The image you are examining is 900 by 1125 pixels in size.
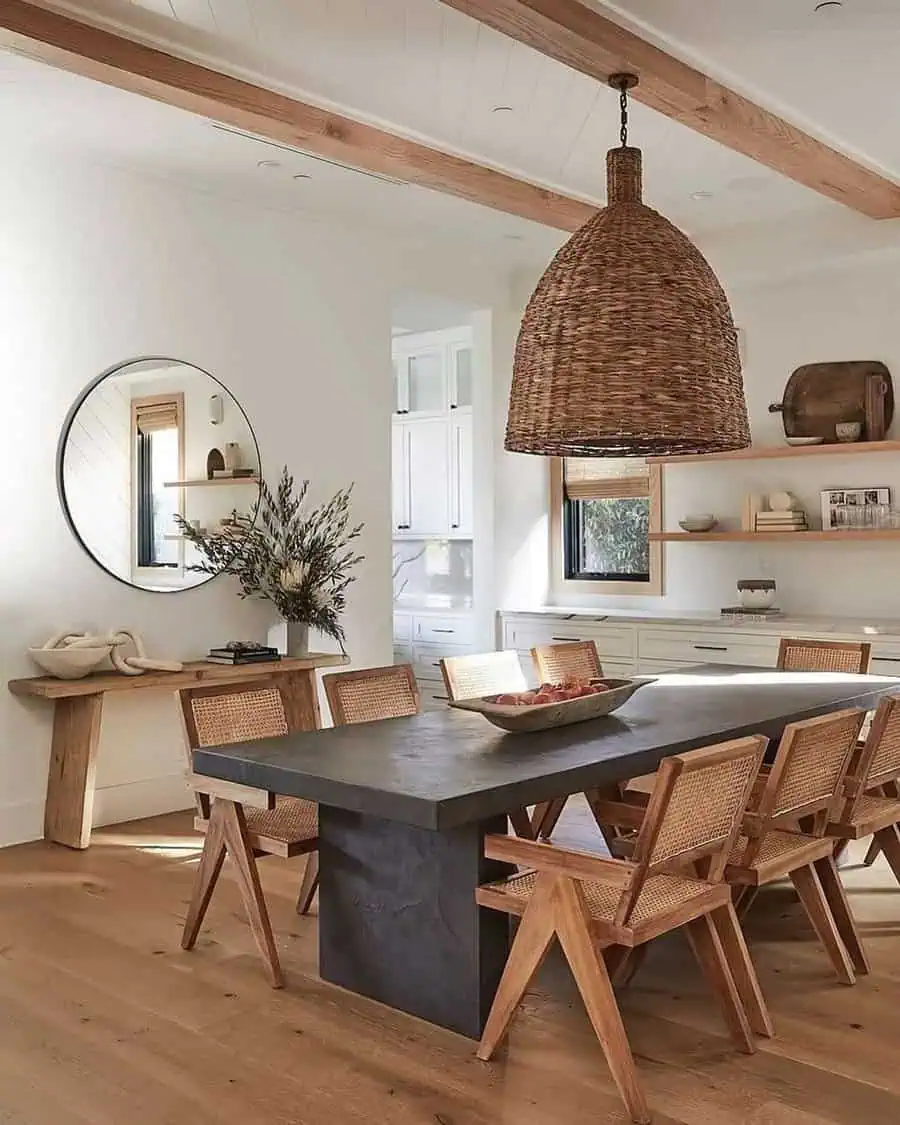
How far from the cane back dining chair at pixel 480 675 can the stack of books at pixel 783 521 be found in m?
2.30

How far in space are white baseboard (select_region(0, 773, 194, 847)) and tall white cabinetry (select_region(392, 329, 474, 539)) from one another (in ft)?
9.80

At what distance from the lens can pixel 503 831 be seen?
11.1 feet

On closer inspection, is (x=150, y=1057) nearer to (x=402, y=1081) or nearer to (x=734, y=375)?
(x=402, y=1081)

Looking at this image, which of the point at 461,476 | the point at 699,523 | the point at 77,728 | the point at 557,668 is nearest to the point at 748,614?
the point at 699,523

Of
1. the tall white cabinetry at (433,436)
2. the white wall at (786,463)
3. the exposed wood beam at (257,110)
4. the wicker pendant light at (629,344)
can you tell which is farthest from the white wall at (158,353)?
the wicker pendant light at (629,344)

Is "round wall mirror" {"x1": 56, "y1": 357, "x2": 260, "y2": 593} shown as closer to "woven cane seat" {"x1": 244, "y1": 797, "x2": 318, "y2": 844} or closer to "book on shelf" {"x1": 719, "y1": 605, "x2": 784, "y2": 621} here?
"woven cane seat" {"x1": 244, "y1": 797, "x2": 318, "y2": 844}

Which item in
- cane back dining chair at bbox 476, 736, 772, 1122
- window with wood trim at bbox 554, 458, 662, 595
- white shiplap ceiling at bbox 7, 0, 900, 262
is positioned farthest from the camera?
window with wood trim at bbox 554, 458, 662, 595

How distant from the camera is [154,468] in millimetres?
5562

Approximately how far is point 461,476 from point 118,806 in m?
3.49

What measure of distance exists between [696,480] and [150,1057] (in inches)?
200

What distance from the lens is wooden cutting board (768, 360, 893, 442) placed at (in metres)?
6.44

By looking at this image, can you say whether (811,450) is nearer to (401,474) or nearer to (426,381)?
(426,381)

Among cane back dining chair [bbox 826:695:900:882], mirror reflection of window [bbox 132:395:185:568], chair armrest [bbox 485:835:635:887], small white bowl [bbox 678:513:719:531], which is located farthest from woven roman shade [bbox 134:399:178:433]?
cane back dining chair [bbox 826:695:900:882]

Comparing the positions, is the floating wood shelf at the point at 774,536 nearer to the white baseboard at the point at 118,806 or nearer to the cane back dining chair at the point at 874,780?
the cane back dining chair at the point at 874,780
